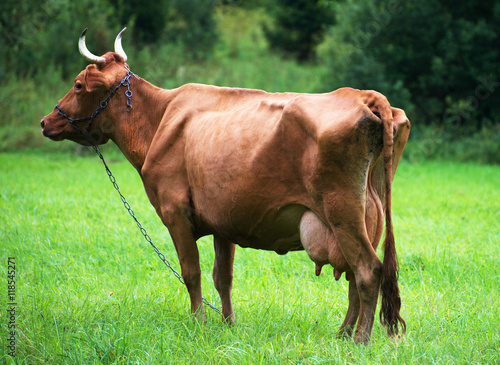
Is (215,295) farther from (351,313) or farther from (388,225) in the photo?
(388,225)

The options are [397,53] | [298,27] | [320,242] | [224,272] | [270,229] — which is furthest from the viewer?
[298,27]

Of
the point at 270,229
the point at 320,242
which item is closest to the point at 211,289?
the point at 270,229

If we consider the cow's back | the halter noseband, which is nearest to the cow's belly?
the cow's back

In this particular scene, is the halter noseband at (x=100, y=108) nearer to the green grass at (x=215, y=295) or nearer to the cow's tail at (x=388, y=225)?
the green grass at (x=215, y=295)

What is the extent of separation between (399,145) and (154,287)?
8.92 ft

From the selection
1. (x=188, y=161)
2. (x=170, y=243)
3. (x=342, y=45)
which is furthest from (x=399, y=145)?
(x=342, y=45)

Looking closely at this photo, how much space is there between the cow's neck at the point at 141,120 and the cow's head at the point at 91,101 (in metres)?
0.11

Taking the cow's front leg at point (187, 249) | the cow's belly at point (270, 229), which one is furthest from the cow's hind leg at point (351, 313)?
the cow's front leg at point (187, 249)

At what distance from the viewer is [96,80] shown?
4758 millimetres

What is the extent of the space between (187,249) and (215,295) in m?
0.93

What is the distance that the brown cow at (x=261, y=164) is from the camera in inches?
140

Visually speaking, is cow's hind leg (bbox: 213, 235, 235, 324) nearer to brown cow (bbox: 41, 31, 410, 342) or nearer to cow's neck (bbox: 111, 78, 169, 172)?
brown cow (bbox: 41, 31, 410, 342)

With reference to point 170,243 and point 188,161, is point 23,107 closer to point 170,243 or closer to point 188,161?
point 170,243

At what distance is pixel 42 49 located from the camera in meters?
18.6
